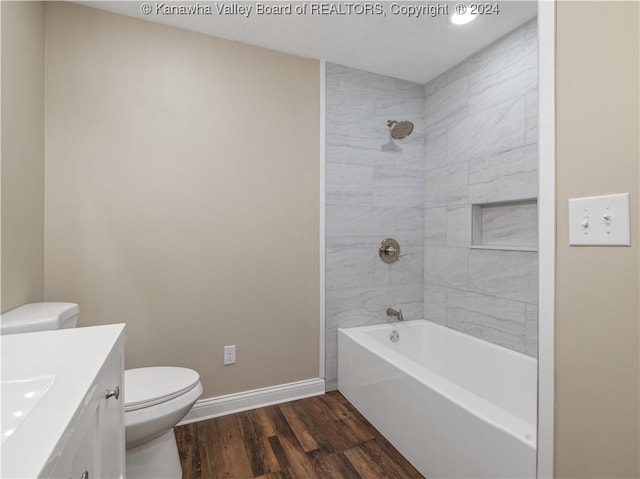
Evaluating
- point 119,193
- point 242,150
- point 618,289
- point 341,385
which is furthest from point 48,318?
point 618,289

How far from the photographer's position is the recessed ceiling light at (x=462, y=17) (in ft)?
5.74

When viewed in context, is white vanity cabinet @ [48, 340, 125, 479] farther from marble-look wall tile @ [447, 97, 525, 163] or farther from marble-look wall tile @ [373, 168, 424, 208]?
marble-look wall tile @ [447, 97, 525, 163]

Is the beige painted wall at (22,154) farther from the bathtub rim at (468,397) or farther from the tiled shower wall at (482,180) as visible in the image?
the tiled shower wall at (482,180)

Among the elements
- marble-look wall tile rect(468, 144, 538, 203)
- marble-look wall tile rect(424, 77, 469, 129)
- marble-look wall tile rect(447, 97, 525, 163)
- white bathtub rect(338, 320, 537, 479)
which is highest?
marble-look wall tile rect(424, 77, 469, 129)

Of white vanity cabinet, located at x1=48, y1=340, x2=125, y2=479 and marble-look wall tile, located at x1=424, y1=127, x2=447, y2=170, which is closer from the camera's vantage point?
white vanity cabinet, located at x1=48, y1=340, x2=125, y2=479

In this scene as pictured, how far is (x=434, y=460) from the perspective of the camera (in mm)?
1423

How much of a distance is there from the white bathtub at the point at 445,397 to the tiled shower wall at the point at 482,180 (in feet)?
0.52

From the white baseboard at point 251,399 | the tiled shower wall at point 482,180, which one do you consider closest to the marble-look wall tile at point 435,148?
the tiled shower wall at point 482,180

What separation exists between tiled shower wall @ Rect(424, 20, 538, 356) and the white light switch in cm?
115

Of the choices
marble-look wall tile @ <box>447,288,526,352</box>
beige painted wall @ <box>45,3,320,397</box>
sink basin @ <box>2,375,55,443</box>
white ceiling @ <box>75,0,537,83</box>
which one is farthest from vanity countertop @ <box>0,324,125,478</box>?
marble-look wall tile @ <box>447,288,526,352</box>

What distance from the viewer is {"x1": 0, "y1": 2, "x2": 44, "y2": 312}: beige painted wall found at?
1299 mm

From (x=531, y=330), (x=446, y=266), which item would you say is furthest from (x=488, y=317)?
(x=446, y=266)

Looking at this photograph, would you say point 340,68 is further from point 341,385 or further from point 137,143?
point 341,385

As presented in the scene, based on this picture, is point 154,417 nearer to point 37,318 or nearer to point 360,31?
point 37,318
